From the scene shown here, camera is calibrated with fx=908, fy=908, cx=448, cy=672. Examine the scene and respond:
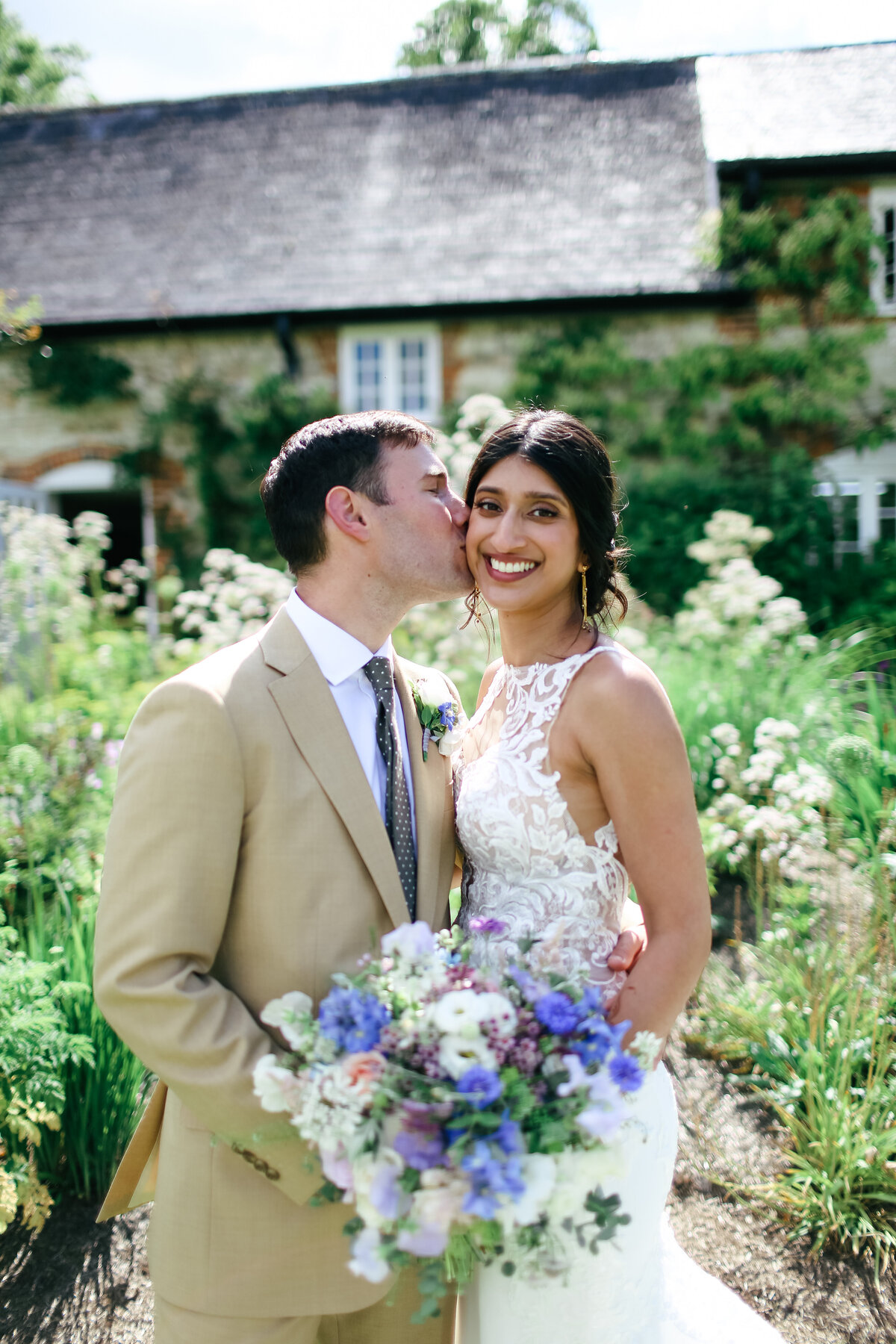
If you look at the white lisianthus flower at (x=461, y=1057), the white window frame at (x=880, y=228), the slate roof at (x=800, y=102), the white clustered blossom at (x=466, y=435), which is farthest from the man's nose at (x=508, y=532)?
the white window frame at (x=880, y=228)

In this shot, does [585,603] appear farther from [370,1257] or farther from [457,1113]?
[370,1257]

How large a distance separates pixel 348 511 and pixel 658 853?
41.1 inches

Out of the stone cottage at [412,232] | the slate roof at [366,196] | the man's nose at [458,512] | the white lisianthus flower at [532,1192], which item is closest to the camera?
the white lisianthus flower at [532,1192]

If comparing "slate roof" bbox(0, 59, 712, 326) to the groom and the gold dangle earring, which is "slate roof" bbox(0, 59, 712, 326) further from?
the groom

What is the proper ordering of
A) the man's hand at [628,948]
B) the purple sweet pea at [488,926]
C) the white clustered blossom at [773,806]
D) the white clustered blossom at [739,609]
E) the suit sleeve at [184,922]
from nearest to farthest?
the suit sleeve at [184,922]
the purple sweet pea at [488,926]
the man's hand at [628,948]
the white clustered blossom at [773,806]
the white clustered blossom at [739,609]

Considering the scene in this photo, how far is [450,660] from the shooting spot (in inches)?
229

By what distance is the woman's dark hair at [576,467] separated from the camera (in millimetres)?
2258

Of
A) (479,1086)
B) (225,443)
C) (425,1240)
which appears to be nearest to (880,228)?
(225,443)

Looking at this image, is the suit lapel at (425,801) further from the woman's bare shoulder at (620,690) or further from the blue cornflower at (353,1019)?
the blue cornflower at (353,1019)

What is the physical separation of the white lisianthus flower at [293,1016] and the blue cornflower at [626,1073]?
1.59ft

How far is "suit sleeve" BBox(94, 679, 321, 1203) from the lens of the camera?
1.60 meters

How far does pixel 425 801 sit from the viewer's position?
2.09m

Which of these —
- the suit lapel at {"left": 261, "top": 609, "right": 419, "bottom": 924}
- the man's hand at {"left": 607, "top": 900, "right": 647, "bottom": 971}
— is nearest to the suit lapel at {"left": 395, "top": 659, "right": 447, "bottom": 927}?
the suit lapel at {"left": 261, "top": 609, "right": 419, "bottom": 924}

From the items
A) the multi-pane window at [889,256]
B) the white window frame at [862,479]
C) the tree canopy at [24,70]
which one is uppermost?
the tree canopy at [24,70]
